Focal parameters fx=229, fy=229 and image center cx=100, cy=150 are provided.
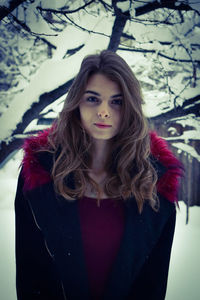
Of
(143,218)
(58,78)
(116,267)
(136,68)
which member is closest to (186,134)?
(136,68)

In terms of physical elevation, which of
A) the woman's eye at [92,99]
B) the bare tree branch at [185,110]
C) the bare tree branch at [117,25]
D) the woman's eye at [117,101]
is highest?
the bare tree branch at [117,25]

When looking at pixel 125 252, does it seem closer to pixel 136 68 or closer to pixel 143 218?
pixel 143 218

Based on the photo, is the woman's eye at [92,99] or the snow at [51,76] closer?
the woman's eye at [92,99]

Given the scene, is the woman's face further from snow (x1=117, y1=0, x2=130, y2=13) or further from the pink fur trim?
snow (x1=117, y1=0, x2=130, y2=13)

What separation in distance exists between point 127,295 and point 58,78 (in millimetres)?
2049

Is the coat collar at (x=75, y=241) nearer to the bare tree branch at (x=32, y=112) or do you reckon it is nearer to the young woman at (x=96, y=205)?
the young woman at (x=96, y=205)

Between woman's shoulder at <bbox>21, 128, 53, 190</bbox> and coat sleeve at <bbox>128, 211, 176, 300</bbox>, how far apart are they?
34.2 inches

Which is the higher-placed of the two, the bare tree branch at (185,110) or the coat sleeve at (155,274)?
the bare tree branch at (185,110)

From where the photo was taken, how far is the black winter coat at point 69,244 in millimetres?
1424

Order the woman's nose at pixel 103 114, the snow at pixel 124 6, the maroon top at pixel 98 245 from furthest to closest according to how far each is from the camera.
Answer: the snow at pixel 124 6
the maroon top at pixel 98 245
the woman's nose at pixel 103 114

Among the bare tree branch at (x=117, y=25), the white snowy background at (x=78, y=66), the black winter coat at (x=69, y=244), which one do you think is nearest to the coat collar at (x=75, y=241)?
the black winter coat at (x=69, y=244)

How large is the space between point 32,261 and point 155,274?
0.82 m

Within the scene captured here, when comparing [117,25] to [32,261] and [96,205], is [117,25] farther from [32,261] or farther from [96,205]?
[32,261]

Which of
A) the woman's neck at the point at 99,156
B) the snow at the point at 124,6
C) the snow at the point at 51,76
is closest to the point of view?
the woman's neck at the point at 99,156
